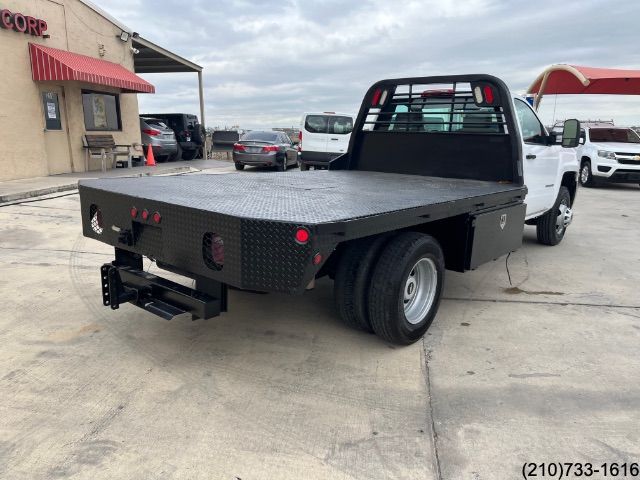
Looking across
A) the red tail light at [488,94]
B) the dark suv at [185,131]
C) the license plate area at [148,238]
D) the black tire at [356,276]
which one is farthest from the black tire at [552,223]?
the dark suv at [185,131]

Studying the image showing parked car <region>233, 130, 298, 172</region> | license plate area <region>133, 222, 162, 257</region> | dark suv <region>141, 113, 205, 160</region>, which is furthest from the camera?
dark suv <region>141, 113, 205, 160</region>

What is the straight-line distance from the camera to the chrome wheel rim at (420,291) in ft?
11.7

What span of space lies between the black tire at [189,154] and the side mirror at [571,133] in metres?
17.8

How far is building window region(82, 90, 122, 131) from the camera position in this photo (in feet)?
49.1

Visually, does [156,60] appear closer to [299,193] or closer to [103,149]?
[103,149]

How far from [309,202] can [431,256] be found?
102 cm

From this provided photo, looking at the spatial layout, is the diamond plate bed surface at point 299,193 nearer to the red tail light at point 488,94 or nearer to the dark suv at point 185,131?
the red tail light at point 488,94

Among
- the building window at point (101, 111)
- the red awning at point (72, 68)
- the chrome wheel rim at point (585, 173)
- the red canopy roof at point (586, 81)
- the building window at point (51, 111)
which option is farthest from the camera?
the red canopy roof at point (586, 81)

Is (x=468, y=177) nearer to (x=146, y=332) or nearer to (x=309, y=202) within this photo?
(x=309, y=202)

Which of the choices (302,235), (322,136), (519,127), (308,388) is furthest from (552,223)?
(322,136)

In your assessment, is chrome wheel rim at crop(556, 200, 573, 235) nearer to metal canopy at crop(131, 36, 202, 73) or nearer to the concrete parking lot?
the concrete parking lot

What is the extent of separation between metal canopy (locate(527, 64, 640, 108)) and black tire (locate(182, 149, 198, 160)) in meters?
14.5

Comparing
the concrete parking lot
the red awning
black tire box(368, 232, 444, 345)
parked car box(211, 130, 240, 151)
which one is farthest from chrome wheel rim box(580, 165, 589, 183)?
parked car box(211, 130, 240, 151)

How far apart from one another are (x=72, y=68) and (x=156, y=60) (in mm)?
8577
